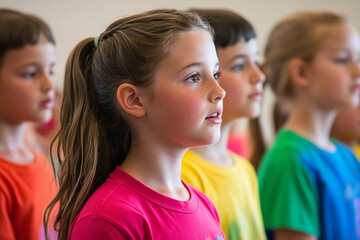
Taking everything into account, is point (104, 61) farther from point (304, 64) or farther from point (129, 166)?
point (304, 64)

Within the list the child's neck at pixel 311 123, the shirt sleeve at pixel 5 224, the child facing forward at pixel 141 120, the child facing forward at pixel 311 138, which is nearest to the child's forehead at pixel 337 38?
the child facing forward at pixel 311 138

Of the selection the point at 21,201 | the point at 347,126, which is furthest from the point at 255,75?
the point at 347,126

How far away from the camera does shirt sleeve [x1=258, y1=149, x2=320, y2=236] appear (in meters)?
1.62

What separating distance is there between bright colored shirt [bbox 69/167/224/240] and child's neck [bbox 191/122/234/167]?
0.36 meters

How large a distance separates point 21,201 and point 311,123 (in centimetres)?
103

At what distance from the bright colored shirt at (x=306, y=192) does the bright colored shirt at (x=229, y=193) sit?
128 millimetres

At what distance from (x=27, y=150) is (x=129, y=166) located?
65cm

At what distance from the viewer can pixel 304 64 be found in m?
1.85

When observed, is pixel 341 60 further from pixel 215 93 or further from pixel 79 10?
pixel 79 10

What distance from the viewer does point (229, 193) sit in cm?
145

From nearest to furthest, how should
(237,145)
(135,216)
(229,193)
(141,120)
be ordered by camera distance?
1. (135,216)
2. (141,120)
3. (229,193)
4. (237,145)

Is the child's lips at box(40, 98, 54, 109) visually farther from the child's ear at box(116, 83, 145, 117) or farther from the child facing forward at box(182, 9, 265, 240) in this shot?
the child's ear at box(116, 83, 145, 117)

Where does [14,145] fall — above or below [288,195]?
above

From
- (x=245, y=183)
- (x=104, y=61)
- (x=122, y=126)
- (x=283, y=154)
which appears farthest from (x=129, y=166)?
(x=283, y=154)
